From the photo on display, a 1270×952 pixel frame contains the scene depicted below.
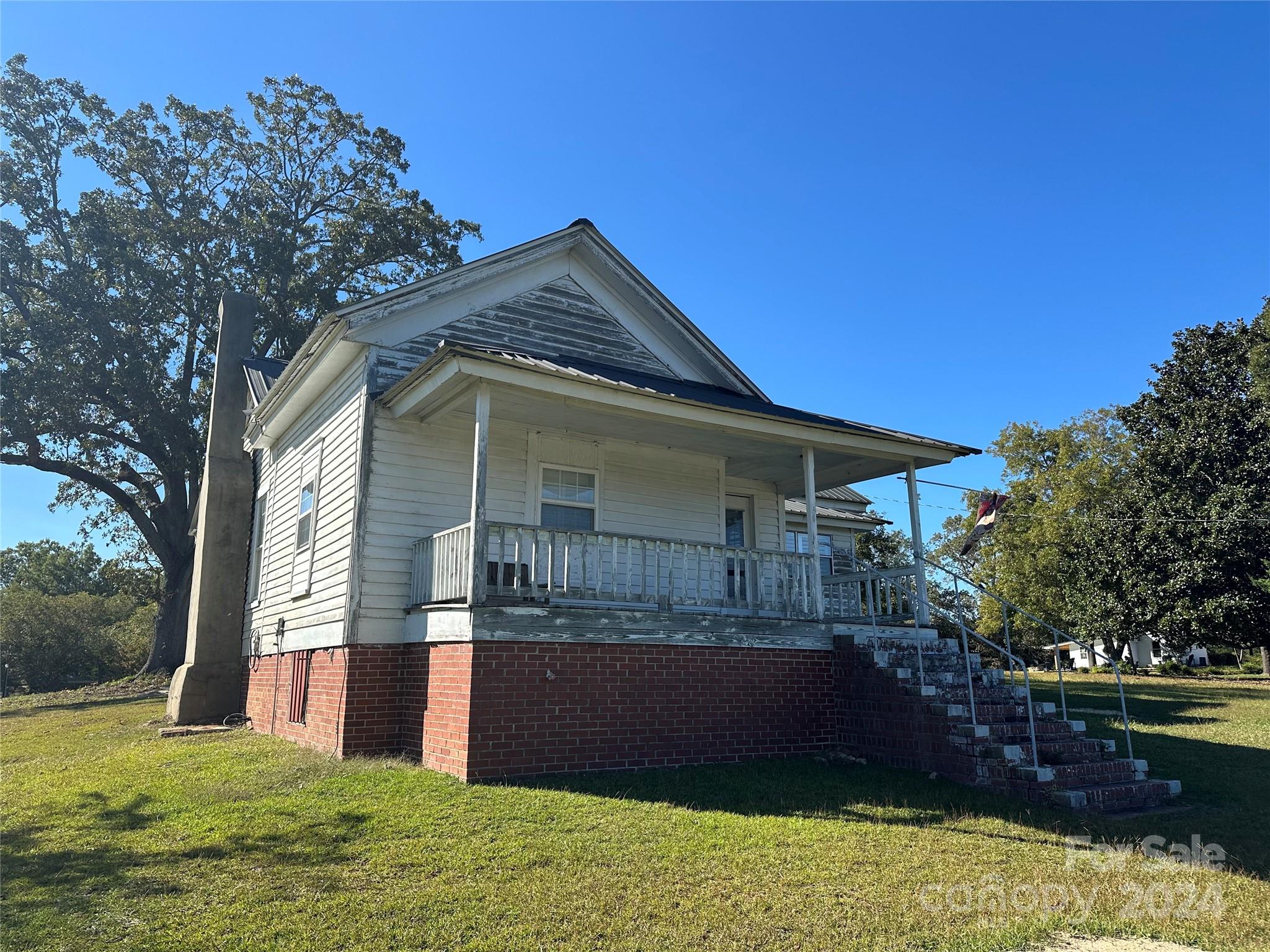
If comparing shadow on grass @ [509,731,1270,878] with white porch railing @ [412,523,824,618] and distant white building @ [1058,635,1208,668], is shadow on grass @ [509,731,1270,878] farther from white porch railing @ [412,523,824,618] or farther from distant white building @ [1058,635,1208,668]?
distant white building @ [1058,635,1208,668]

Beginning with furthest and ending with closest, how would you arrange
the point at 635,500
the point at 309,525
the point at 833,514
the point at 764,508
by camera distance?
the point at 833,514 → the point at 764,508 → the point at 309,525 → the point at 635,500

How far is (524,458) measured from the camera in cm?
1157

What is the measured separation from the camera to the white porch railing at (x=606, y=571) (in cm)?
920

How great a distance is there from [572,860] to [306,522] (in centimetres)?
869

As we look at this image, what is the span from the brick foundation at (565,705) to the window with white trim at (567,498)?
2643mm

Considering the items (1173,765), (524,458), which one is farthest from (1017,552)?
(524,458)

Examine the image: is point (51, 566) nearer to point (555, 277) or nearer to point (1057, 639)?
point (555, 277)

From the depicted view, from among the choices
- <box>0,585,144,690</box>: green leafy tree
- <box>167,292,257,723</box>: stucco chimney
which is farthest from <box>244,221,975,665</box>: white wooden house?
<box>0,585,144,690</box>: green leafy tree

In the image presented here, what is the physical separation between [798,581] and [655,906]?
6.79 m

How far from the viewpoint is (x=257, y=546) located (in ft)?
53.7

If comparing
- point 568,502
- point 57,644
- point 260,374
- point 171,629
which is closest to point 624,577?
point 568,502

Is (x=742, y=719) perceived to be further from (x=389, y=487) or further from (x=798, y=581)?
(x=389, y=487)

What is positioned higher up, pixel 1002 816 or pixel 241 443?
pixel 241 443

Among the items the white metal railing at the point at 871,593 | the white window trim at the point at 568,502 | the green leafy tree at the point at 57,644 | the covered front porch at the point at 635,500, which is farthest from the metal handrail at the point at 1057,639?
the green leafy tree at the point at 57,644
